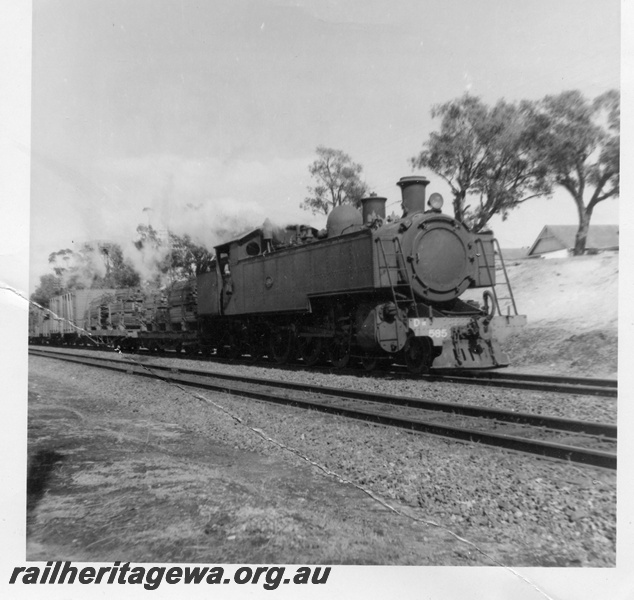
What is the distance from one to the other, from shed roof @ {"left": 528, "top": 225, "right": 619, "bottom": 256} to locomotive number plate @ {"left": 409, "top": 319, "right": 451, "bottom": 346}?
76.0 inches

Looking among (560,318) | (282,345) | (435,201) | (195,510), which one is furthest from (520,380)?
(195,510)

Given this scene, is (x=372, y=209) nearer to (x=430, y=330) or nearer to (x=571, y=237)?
(x=430, y=330)

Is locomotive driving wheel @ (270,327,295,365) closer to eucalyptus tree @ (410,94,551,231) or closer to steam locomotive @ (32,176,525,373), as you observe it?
steam locomotive @ (32,176,525,373)

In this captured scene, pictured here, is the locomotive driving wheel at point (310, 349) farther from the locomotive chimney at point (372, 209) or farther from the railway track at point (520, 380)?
the locomotive chimney at point (372, 209)

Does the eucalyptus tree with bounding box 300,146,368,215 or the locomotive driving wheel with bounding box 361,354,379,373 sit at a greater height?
the eucalyptus tree with bounding box 300,146,368,215

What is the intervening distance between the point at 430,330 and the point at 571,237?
262 centimetres

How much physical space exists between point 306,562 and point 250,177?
2.92 metres

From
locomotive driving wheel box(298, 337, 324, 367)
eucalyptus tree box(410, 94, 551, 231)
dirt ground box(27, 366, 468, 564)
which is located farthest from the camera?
locomotive driving wheel box(298, 337, 324, 367)

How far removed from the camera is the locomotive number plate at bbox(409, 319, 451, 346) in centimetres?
793

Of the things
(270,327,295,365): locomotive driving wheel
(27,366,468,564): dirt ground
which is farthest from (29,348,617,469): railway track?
(270,327,295,365): locomotive driving wheel

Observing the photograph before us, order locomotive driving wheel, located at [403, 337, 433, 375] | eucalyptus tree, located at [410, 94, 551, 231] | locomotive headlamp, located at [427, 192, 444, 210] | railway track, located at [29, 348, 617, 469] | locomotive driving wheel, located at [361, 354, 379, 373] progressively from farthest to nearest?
1. locomotive driving wheel, located at [361, 354, 379, 373]
2. locomotive headlamp, located at [427, 192, 444, 210]
3. locomotive driving wheel, located at [403, 337, 433, 375]
4. eucalyptus tree, located at [410, 94, 551, 231]
5. railway track, located at [29, 348, 617, 469]

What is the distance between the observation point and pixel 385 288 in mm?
8555

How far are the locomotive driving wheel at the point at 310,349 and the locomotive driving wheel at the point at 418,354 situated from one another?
179cm

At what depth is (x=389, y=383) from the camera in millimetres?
7547
